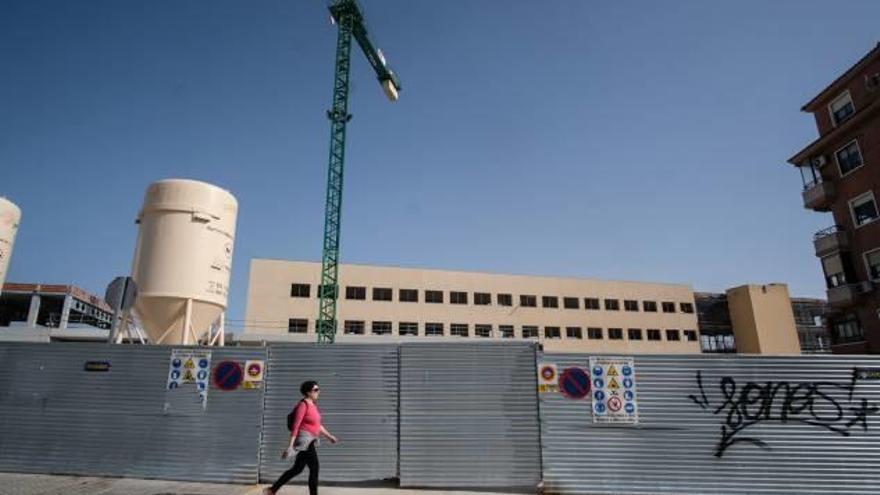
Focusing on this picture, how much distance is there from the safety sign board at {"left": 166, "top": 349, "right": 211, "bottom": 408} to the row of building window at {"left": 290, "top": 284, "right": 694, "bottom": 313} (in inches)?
1343

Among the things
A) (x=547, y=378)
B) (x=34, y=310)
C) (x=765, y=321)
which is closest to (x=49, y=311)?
(x=34, y=310)

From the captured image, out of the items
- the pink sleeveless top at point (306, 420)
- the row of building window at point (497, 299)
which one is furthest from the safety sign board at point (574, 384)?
the row of building window at point (497, 299)

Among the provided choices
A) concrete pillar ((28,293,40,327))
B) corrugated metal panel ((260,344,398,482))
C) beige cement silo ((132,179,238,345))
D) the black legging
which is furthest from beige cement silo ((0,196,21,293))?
concrete pillar ((28,293,40,327))

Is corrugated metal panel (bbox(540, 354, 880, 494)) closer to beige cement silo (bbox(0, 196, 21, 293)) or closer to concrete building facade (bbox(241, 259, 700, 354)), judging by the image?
beige cement silo (bbox(0, 196, 21, 293))

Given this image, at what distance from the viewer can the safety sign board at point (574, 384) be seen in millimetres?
8109

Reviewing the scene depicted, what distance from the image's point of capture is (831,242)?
89.2ft

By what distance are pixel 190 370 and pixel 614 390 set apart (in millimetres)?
7100

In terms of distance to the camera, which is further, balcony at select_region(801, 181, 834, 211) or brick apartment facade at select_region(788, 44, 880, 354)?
balcony at select_region(801, 181, 834, 211)

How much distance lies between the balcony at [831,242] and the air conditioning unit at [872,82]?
23.6ft

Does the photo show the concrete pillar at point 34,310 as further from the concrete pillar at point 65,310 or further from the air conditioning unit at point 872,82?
the air conditioning unit at point 872,82

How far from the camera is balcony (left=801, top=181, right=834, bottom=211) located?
27766 mm

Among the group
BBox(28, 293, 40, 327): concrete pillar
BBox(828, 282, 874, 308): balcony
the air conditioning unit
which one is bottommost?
BBox(828, 282, 874, 308): balcony

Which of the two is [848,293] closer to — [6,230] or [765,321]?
[765,321]

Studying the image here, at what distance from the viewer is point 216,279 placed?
37.7 feet
